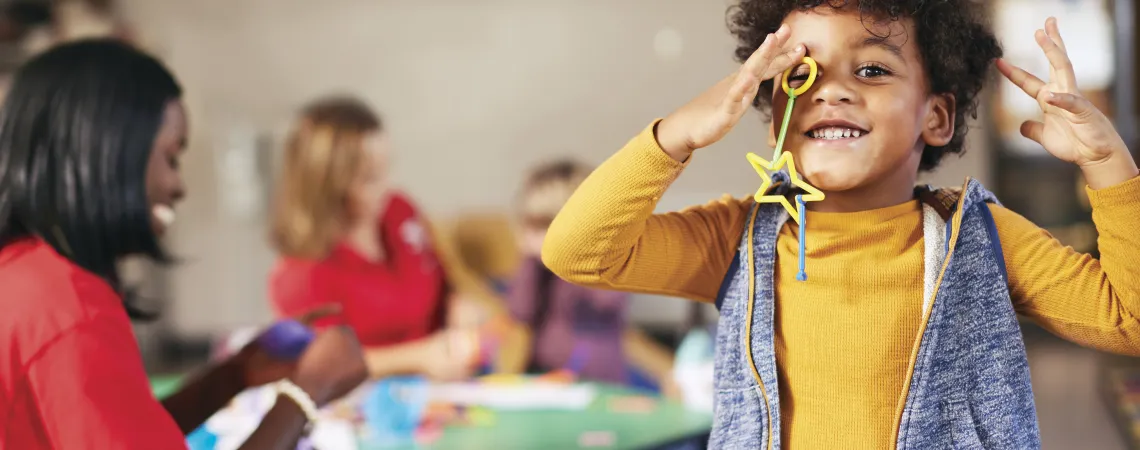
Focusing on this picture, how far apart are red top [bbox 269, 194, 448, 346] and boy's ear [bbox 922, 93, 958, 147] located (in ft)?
6.32

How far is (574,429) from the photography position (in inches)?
77.4

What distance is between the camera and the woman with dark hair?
1086 mm

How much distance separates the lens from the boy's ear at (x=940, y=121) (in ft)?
3.59

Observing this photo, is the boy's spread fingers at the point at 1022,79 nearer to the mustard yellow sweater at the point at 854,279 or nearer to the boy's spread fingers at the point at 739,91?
the mustard yellow sweater at the point at 854,279

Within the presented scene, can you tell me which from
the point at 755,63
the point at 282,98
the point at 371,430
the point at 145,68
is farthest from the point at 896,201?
the point at 282,98

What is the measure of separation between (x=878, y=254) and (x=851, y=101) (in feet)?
0.51

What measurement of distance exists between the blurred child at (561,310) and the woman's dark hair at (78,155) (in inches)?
75.9

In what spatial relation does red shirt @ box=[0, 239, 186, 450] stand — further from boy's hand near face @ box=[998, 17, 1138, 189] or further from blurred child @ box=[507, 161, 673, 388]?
blurred child @ box=[507, 161, 673, 388]

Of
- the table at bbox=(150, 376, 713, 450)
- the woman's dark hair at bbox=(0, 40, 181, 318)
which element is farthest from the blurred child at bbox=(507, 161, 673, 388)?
the woman's dark hair at bbox=(0, 40, 181, 318)

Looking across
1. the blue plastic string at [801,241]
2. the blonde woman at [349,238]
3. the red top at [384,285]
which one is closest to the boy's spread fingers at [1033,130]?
the blue plastic string at [801,241]

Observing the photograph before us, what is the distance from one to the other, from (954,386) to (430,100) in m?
4.22

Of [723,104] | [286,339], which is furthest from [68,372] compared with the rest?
[723,104]

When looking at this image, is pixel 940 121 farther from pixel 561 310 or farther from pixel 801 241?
pixel 561 310

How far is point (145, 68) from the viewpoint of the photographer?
128 centimetres
